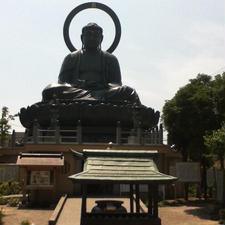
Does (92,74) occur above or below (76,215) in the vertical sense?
above

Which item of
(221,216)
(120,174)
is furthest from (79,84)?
(120,174)

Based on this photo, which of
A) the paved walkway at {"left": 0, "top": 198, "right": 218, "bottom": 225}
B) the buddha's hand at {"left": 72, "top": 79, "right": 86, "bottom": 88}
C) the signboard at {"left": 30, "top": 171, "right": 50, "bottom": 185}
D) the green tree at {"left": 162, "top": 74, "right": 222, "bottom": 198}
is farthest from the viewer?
the buddha's hand at {"left": 72, "top": 79, "right": 86, "bottom": 88}

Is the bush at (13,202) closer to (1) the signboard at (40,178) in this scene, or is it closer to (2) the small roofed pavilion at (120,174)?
(1) the signboard at (40,178)

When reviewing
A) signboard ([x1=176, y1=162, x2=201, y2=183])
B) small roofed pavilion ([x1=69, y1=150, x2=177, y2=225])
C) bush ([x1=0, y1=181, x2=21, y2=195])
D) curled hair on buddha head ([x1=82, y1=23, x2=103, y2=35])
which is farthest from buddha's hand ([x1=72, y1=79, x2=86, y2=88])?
small roofed pavilion ([x1=69, y1=150, x2=177, y2=225])

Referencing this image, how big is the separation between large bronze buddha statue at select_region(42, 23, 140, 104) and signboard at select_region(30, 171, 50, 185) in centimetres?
645

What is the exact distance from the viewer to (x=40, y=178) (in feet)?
43.0

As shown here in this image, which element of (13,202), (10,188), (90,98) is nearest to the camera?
(13,202)

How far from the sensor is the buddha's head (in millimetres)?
21297

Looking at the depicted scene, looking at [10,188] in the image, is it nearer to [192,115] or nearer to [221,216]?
[192,115]

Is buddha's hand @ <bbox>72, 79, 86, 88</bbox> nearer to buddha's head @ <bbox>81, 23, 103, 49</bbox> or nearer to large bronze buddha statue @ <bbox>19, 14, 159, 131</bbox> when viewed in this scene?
large bronze buddha statue @ <bbox>19, 14, 159, 131</bbox>

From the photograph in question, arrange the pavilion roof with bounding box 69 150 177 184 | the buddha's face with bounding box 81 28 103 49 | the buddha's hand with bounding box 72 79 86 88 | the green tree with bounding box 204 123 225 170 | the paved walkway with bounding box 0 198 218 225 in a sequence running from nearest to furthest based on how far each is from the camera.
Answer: the pavilion roof with bounding box 69 150 177 184, the paved walkway with bounding box 0 198 218 225, the green tree with bounding box 204 123 225 170, the buddha's hand with bounding box 72 79 86 88, the buddha's face with bounding box 81 28 103 49

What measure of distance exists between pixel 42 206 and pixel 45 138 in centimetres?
424

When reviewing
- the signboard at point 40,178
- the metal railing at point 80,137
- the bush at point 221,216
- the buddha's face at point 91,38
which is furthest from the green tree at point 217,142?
the buddha's face at point 91,38

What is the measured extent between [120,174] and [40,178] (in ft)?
22.9
